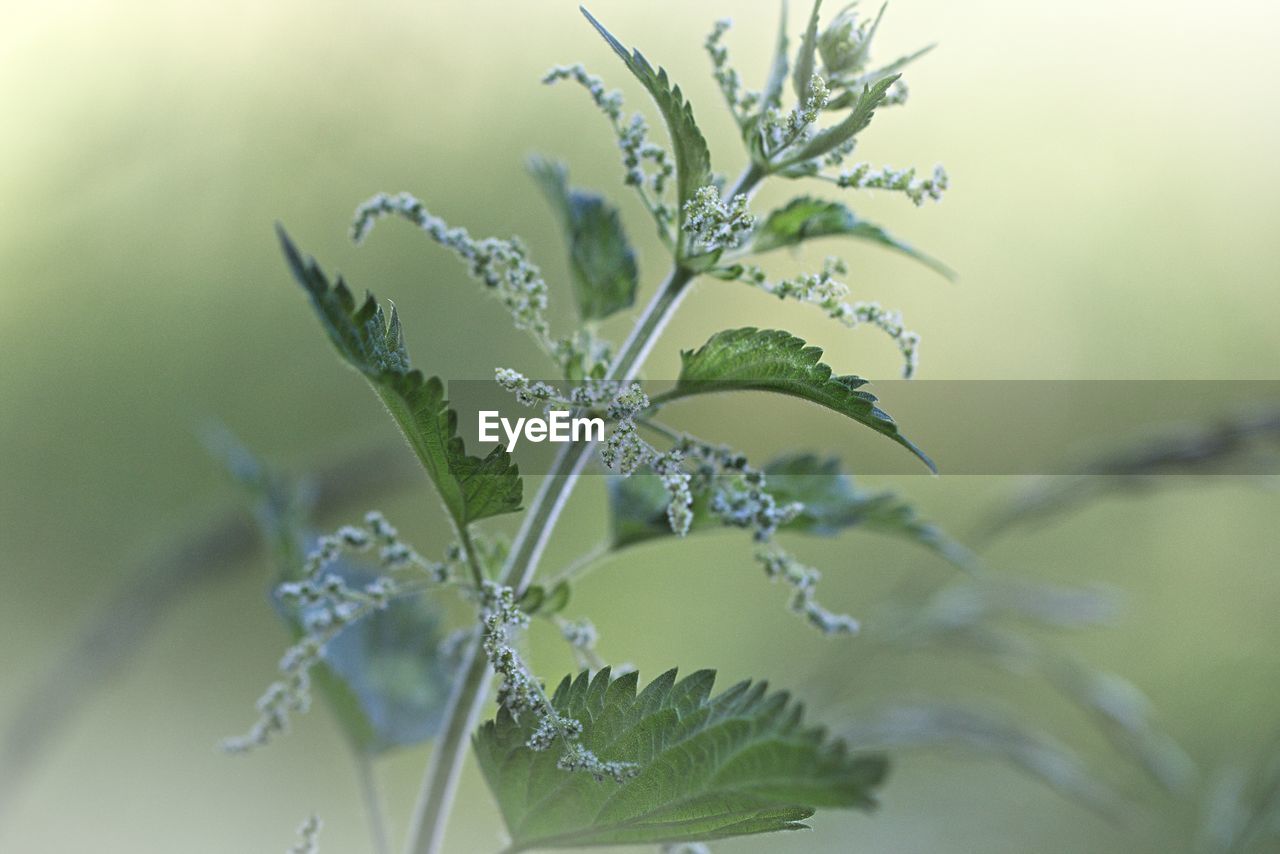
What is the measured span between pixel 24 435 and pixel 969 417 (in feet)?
6.53

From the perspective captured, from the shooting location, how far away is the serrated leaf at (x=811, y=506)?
24.6 inches

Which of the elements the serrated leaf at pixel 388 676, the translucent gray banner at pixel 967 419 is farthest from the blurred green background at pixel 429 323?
the serrated leaf at pixel 388 676

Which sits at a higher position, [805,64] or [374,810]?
[805,64]

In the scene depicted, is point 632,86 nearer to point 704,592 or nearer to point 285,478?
point 704,592

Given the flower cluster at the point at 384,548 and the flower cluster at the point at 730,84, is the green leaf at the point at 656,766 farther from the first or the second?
the flower cluster at the point at 730,84

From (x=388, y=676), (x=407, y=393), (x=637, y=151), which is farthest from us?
(x=388, y=676)

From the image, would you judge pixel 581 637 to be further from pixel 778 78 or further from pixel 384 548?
pixel 778 78

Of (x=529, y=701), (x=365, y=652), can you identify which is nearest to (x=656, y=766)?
(x=529, y=701)

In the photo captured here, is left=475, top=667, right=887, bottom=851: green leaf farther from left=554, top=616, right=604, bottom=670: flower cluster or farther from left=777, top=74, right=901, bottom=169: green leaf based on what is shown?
left=777, top=74, right=901, bottom=169: green leaf

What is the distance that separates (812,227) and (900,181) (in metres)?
0.05

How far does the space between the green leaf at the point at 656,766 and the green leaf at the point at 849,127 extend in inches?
10.1

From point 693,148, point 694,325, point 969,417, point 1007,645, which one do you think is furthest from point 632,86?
point 693,148

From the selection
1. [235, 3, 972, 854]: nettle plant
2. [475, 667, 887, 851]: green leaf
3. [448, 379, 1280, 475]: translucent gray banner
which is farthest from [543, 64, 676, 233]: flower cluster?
[448, 379, 1280, 475]: translucent gray banner

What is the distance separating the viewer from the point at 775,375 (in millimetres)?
488
